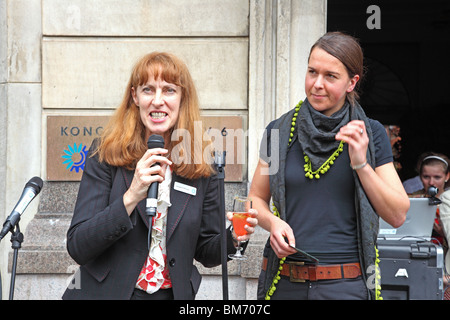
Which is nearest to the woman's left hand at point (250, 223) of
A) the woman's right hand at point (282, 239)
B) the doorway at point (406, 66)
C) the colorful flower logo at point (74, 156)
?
the woman's right hand at point (282, 239)

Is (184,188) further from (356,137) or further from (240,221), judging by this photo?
(356,137)

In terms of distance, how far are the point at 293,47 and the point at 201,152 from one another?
9.70 feet

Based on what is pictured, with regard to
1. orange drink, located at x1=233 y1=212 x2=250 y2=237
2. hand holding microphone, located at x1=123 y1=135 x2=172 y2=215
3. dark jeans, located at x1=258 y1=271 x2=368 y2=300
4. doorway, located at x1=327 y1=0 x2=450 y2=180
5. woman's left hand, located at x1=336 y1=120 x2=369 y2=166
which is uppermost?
doorway, located at x1=327 y1=0 x2=450 y2=180

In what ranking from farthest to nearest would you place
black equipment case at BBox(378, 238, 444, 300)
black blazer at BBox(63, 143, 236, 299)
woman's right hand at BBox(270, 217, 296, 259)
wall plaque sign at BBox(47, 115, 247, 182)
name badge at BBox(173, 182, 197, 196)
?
wall plaque sign at BBox(47, 115, 247, 182), black equipment case at BBox(378, 238, 444, 300), name badge at BBox(173, 182, 197, 196), woman's right hand at BBox(270, 217, 296, 259), black blazer at BBox(63, 143, 236, 299)

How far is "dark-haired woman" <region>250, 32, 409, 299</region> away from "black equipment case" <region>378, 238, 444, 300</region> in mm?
Result: 1514

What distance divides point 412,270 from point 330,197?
1.71 metres

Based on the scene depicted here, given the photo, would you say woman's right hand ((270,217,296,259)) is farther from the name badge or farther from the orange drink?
the name badge

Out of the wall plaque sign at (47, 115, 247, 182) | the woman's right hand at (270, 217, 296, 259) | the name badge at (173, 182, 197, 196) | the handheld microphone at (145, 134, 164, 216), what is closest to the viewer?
the handheld microphone at (145, 134, 164, 216)

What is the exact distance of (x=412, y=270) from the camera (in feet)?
13.1

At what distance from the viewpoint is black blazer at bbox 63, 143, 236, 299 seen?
2318 millimetres

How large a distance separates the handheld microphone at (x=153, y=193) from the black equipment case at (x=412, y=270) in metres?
2.23

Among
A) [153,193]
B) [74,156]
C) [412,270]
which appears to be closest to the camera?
[153,193]

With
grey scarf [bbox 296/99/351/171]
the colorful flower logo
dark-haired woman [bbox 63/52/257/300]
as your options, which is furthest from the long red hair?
the colorful flower logo

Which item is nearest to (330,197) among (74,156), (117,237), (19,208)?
Answer: (117,237)
